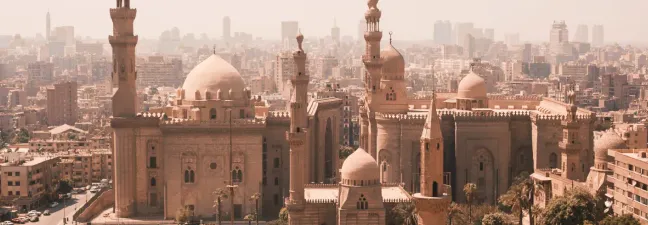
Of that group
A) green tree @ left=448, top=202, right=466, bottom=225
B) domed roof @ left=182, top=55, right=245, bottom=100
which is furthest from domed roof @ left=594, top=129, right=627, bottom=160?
domed roof @ left=182, top=55, right=245, bottom=100

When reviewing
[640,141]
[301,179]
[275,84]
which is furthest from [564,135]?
[275,84]

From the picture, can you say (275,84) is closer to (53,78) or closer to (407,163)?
(53,78)

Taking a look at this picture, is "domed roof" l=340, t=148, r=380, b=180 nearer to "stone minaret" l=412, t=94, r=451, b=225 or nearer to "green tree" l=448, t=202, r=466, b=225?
"green tree" l=448, t=202, r=466, b=225

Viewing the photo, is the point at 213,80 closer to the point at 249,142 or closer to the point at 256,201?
the point at 249,142

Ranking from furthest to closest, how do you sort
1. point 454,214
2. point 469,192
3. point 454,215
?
point 469,192 → point 454,215 → point 454,214

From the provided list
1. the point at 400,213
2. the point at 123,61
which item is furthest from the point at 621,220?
the point at 123,61

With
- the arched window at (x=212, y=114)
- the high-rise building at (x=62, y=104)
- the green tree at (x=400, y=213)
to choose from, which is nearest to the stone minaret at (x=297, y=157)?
the green tree at (x=400, y=213)
